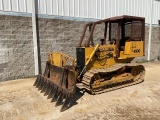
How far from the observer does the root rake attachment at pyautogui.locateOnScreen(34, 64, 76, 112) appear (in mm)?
4714

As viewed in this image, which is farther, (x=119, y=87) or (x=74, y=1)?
(x=74, y=1)

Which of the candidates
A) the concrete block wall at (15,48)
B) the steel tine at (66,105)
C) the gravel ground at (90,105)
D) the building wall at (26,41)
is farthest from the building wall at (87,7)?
the steel tine at (66,105)

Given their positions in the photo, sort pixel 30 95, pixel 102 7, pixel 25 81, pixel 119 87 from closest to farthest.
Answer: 1. pixel 30 95
2. pixel 119 87
3. pixel 25 81
4. pixel 102 7

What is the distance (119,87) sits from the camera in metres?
6.21

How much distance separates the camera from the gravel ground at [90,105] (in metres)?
4.20

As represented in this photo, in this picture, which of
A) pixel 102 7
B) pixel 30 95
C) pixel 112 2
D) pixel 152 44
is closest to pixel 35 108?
pixel 30 95

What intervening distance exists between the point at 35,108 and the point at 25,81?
117 inches

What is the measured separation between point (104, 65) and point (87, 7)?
4386 millimetres

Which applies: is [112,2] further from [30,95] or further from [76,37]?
[30,95]

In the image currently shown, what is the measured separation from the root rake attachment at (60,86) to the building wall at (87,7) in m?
3.23

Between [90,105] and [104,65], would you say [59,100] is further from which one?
[104,65]

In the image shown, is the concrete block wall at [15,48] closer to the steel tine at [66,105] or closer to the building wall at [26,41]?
the building wall at [26,41]

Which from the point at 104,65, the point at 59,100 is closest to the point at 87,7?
the point at 104,65

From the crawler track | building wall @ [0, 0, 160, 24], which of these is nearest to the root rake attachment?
the crawler track
